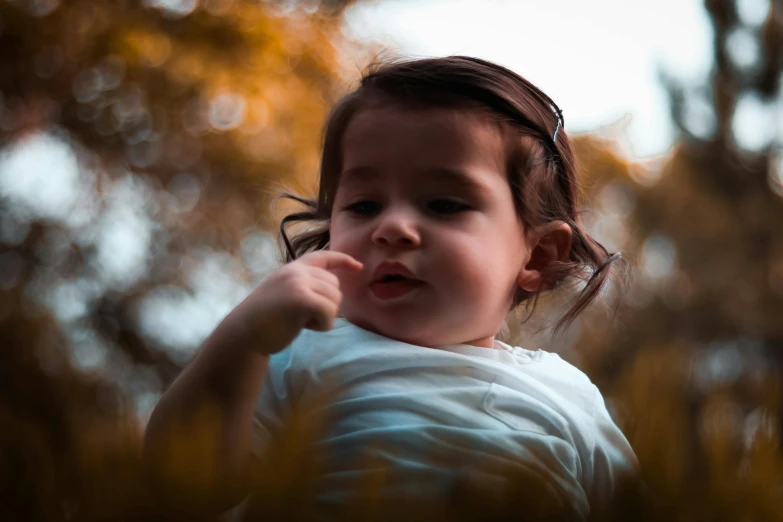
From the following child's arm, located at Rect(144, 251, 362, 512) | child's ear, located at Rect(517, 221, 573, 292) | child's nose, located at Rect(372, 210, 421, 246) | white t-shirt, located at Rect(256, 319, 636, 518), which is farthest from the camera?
child's ear, located at Rect(517, 221, 573, 292)

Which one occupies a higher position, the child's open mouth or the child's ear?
the child's open mouth

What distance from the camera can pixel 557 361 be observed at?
4.67 feet

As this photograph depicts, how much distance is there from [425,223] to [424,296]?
0.11 m

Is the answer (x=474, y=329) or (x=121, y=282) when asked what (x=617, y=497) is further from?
(x=121, y=282)

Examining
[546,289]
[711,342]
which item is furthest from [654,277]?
[546,289]

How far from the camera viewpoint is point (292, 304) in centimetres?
91

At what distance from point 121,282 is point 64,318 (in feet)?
2.31

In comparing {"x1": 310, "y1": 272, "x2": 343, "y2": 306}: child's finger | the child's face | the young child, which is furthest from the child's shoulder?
{"x1": 310, "y1": 272, "x2": 343, "y2": 306}: child's finger

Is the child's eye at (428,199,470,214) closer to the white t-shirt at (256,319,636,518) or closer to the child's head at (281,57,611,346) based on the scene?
the child's head at (281,57,611,346)

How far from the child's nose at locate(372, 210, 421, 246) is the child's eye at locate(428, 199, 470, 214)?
0.05 metres

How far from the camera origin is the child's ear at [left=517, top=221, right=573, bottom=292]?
1.48 m

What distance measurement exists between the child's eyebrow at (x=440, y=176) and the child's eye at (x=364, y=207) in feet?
0.12

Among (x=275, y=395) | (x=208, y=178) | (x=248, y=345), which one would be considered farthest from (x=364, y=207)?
(x=208, y=178)

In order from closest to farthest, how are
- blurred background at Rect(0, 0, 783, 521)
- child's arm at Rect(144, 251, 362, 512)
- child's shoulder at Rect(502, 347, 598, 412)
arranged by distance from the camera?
child's arm at Rect(144, 251, 362, 512) → child's shoulder at Rect(502, 347, 598, 412) → blurred background at Rect(0, 0, 783, 521)
